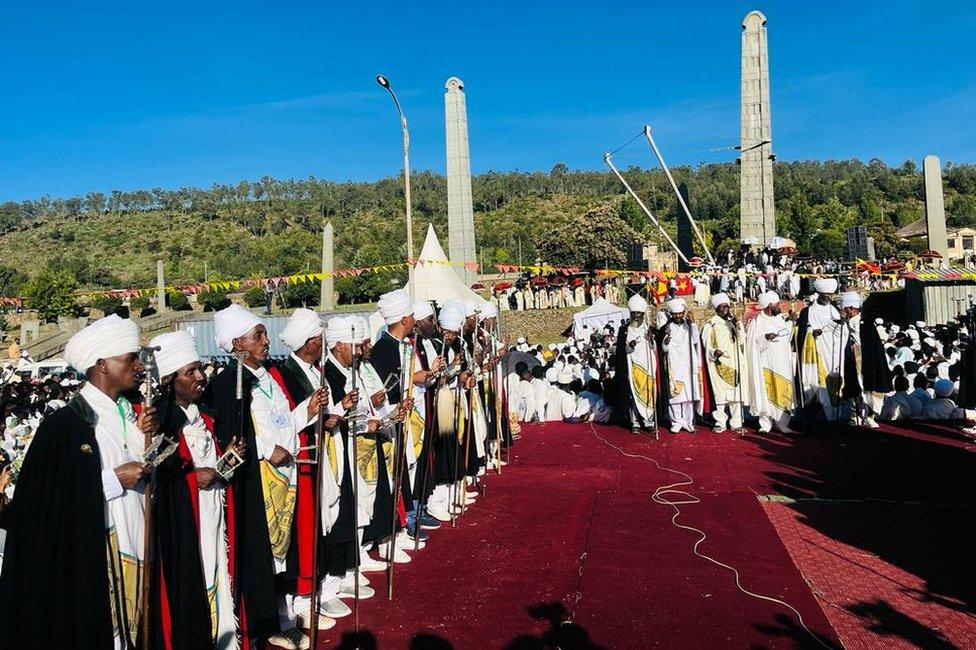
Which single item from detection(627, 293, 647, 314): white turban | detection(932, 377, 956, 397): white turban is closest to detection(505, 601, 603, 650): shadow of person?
detection(627, 293, 647, 314): white turban

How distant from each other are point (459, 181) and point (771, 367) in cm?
1950

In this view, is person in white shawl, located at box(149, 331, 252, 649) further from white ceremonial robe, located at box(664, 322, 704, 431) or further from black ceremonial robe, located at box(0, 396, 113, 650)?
white ceremonial robe, located at box(664, 322, 704, 431)

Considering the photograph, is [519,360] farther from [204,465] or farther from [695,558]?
[204,465]

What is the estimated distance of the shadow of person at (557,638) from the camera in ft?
14.4

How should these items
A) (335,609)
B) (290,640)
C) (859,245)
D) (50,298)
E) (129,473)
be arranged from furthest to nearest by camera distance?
(50,298) → (859,245) → (335,609) → (290,640) → (129,473)

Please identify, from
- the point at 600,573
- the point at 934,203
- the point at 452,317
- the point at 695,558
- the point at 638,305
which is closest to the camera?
the point at 600,573

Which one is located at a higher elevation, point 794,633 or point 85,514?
point 85,514

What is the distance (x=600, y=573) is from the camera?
545cm

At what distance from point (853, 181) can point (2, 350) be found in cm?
6275

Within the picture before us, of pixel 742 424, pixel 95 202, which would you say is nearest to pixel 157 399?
pixel 742 424

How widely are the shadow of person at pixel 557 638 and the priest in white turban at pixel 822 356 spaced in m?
6.74

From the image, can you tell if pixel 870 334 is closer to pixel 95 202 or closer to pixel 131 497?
pixel 131 497

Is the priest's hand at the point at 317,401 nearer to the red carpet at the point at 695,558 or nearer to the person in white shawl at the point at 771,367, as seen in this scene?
the red carpet at the point at 695,558

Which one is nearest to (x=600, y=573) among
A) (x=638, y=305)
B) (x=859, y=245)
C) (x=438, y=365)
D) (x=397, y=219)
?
(x=438, y=365)
